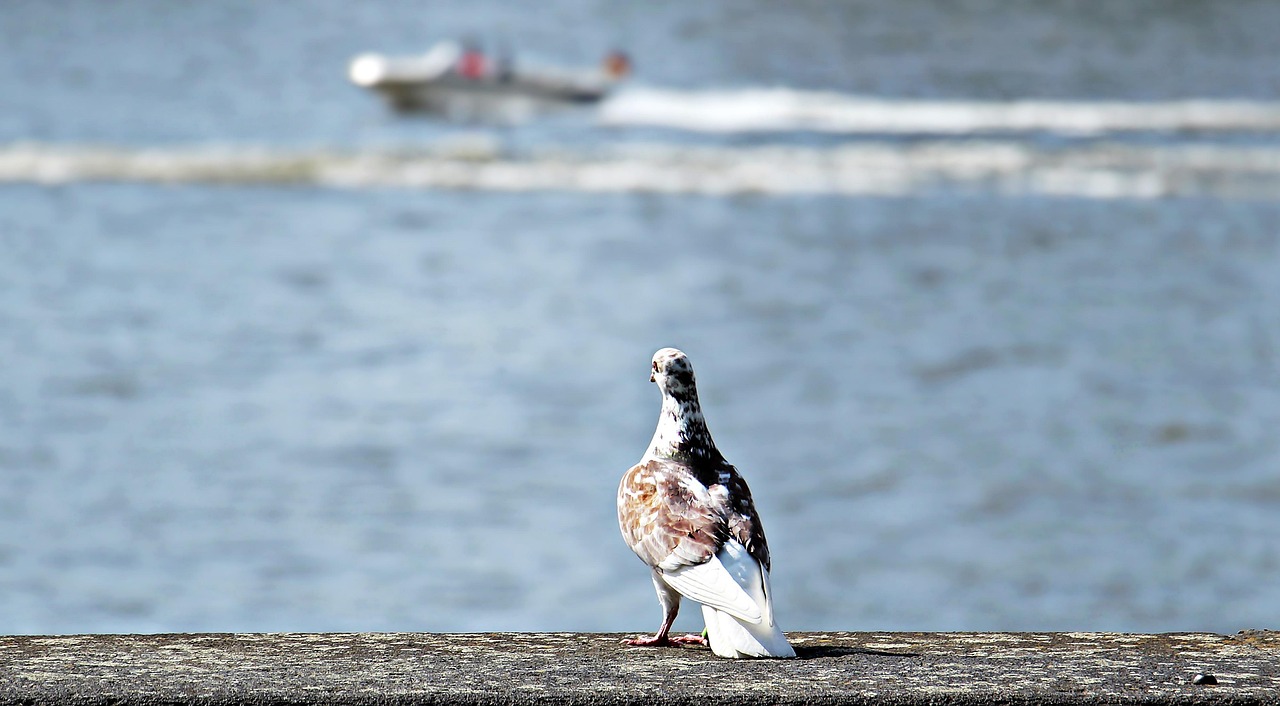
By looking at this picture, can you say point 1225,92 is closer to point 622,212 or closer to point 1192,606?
point 622,212

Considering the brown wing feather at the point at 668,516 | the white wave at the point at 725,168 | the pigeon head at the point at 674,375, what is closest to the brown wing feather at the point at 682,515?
the brown wing feather at the point at 668,516

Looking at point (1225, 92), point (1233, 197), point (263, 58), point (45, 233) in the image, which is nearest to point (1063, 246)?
point (1233, 197)

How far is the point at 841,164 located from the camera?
79.0ft

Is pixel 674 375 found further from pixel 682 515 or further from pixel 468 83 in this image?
pixel 468 83

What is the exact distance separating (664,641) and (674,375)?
1.54 ft

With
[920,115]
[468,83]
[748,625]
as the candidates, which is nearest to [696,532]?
[748,625]

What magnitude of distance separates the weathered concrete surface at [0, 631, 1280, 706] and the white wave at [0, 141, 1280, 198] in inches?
Result: 702

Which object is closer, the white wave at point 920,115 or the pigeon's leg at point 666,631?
Result: the pigeon's leg at point 666,631

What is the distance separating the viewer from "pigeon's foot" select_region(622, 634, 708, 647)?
9.18 ft

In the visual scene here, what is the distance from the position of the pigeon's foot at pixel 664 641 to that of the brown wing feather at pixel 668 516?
0.45 feet

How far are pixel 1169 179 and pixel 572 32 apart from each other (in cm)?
2811

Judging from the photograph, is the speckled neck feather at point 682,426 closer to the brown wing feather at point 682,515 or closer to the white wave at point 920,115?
the brown wing feather at point 682,515

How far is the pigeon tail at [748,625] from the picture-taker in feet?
8.40

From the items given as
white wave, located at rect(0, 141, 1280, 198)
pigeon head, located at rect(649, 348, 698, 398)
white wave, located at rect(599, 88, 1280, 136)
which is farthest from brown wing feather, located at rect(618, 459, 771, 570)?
white wave, located at rect(599, 88, 1280, 136)
